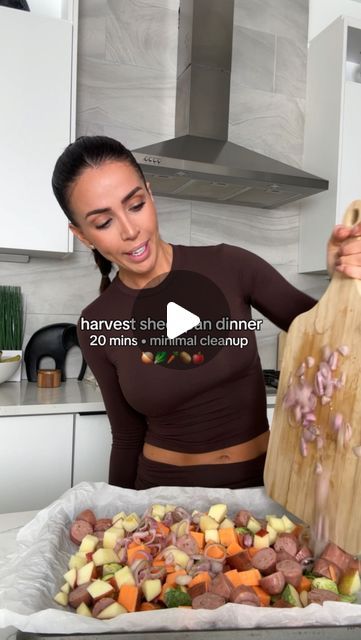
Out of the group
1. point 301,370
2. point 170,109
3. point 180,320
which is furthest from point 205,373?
point 170,109

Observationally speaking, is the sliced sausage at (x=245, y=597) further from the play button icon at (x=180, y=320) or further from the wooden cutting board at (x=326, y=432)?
the play button icon at (x=180, y=320)

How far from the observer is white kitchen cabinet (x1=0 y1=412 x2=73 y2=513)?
167 cm

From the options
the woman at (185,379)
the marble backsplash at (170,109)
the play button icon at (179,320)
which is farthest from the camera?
the marble backsplash at (170,109)

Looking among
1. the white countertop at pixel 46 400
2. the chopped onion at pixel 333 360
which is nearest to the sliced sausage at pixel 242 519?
the chopped onion at pixel 333 360

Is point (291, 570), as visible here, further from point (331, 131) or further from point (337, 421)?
point (331, 131)

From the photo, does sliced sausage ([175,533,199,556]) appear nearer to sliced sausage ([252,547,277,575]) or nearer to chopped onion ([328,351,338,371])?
sliced sausage ([252,547,277,575])

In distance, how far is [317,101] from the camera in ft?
8.32

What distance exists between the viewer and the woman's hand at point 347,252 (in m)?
0.78

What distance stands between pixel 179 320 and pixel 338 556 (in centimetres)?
59

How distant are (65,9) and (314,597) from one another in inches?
86.4

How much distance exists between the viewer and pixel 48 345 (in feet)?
A: 7.32

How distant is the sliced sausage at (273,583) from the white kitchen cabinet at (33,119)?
5.02 ft

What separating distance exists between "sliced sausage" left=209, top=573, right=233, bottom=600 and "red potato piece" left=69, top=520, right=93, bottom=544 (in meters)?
0.24

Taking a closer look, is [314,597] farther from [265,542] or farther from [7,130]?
[7,130]
